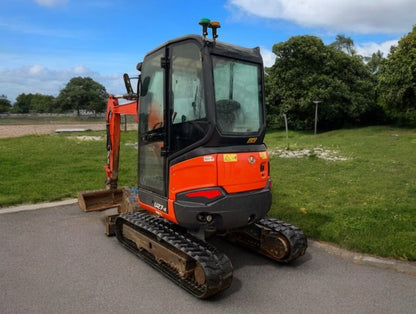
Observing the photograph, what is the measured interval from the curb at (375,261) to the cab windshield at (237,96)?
2.53m

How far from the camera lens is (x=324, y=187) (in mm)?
9969

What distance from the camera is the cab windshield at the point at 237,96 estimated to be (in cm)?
433

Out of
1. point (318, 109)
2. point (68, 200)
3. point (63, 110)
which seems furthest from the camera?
point (63, 110)

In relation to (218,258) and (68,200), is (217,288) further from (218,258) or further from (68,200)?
(68,200)

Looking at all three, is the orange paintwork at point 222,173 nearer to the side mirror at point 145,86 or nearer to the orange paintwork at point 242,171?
the orange paintwork at point 242,171

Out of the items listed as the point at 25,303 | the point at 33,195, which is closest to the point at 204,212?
the point at 25,303

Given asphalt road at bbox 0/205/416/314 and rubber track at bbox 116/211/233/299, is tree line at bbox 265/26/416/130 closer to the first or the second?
asphalt road at bbox 0/205/416/314

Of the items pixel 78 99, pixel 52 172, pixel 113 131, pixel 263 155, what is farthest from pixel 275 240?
pixel 78 99

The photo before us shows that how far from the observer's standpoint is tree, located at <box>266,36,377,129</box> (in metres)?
37.6

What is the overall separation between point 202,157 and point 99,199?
388 cm

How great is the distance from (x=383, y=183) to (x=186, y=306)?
8118 mm

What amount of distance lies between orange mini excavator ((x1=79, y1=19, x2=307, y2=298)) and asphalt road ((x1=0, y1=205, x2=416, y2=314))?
24 centimetres

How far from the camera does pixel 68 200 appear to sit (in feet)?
28.4

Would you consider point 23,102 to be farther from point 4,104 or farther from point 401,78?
point 401,78
